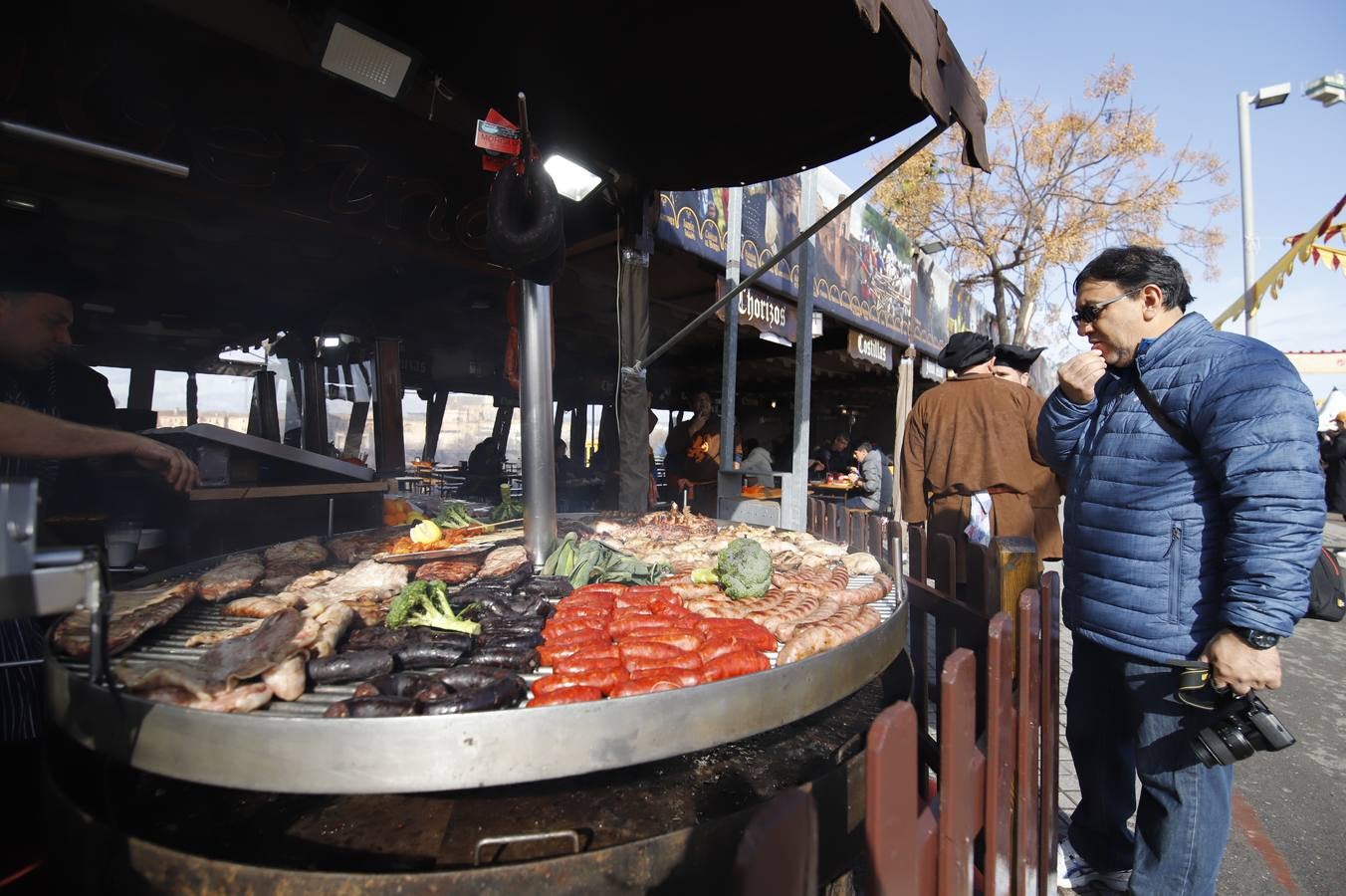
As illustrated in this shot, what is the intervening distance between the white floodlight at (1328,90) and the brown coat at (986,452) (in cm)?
1322

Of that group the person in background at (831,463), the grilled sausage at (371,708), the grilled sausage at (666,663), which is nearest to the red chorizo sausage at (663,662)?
the grilled sausage at (666,663)

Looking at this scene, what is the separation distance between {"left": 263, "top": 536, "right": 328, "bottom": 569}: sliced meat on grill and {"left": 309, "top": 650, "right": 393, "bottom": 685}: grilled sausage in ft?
5.95

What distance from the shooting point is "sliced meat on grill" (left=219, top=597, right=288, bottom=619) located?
2691 mm

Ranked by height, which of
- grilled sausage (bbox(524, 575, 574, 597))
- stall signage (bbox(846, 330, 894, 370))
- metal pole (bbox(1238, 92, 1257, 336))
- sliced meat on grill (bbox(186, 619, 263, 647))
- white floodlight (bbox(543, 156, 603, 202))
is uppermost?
metal pole (bbox(1238, 92, 1257, 336))

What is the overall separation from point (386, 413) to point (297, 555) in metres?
4.39

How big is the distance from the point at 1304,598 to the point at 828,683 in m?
1.64

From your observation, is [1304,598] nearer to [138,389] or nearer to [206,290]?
[206,290]

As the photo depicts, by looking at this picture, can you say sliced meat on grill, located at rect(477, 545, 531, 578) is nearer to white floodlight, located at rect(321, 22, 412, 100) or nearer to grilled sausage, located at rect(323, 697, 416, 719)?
grilled sausage, located at rect(323, 697, 416, 719)

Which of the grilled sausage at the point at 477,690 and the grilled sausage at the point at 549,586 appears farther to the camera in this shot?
the grilled sausage at the point at 549,586

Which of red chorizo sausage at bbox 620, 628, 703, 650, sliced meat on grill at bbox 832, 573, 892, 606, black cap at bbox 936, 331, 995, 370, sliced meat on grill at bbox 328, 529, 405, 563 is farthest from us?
black cap at bbox 936, 331, 995, 370

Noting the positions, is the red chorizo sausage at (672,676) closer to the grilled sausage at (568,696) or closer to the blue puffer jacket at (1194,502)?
the grilled sausage at (568,696)

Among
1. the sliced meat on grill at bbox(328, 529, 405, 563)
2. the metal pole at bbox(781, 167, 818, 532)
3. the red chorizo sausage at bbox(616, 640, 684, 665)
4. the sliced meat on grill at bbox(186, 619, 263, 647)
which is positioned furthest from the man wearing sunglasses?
the metal pole at bbox(781, 167, 818, 532)

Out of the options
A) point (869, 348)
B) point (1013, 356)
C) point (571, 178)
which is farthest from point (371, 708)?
point (869, 348)

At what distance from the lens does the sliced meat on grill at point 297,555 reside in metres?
3.61
